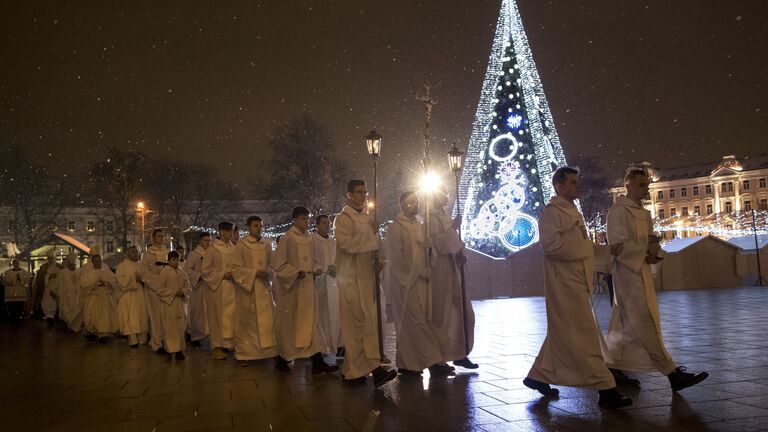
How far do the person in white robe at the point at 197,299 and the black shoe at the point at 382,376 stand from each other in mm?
6239

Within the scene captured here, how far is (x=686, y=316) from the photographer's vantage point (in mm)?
13297

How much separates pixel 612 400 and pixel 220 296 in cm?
695

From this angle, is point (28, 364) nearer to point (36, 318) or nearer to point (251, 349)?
point (251, 349)

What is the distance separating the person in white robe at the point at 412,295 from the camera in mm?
7605

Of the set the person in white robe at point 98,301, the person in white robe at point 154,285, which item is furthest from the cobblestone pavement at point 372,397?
the person in white robe at point 98,301

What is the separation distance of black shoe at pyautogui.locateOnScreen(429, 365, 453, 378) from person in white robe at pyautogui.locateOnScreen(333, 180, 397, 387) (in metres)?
0.82

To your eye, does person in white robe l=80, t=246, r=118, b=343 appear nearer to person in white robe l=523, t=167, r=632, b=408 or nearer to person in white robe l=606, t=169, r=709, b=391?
person in white robe l=523, t=167, r=632, b=408

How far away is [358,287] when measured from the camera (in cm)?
750

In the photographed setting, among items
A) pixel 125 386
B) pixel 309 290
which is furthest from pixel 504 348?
pixel 125 386

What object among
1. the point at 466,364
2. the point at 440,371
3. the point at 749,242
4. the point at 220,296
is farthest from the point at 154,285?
the point at 749,242

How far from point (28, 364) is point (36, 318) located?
16.4 m

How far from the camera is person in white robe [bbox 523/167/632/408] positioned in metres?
5.78

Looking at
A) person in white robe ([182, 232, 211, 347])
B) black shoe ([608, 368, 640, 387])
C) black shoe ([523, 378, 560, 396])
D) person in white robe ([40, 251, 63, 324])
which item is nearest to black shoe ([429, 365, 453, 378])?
black shoe ([523, 378, 560, 396])

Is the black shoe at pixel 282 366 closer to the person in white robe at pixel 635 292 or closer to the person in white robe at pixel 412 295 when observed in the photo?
the person in white robe at pixel 412 295
